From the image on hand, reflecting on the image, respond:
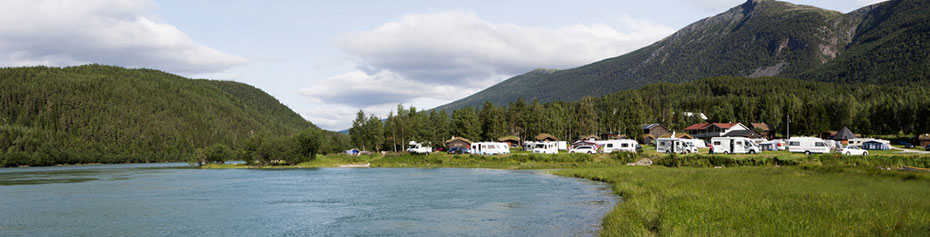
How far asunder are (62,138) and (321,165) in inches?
4943

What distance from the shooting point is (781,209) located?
16844mm

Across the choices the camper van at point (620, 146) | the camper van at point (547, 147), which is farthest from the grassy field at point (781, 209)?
the camper van at point (547, 147)

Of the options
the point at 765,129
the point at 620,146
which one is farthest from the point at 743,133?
the point at 620,146

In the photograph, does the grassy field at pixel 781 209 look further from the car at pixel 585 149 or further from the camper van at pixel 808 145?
the car at pixel 585 149

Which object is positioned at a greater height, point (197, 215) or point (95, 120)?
point (95, 120)

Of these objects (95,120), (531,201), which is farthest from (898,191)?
(95,120)

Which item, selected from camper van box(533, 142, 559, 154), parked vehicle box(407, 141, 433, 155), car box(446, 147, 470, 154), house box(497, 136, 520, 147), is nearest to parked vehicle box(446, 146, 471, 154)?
car box(446, 147, 470, 154)

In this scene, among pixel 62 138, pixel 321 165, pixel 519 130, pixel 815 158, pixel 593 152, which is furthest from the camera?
pixel 62 138

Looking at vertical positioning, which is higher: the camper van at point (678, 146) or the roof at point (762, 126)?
the roof at point (762, 126)

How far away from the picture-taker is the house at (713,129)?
104 metres

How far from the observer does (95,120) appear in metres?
186

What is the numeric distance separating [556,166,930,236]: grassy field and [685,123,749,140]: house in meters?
80.1

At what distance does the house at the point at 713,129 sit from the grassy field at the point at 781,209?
263ft

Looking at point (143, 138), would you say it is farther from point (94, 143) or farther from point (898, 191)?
point (898, 191)
